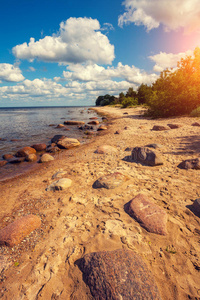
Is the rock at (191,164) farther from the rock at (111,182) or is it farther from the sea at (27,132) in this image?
the sea at (27,132)

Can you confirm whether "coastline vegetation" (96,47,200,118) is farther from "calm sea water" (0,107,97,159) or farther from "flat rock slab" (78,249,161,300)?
"flat rock slab" (78,249,161,300)

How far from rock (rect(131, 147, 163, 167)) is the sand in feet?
1.35

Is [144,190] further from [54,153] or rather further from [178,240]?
[54,153]

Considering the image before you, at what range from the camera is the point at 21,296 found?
2.00m

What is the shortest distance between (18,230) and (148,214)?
110 inches

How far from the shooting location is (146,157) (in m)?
5.80

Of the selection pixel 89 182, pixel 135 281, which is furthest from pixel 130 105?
pixel 135 281

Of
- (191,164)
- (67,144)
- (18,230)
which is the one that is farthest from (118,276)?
(67,144)

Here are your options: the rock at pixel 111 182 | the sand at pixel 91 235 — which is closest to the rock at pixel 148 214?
the sand at pixel 91 235

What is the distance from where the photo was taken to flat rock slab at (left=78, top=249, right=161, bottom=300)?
1.81 m

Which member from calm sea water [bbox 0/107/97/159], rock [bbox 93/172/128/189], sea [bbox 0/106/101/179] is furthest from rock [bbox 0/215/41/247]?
calm sea water [bbox 0/107/97/159]

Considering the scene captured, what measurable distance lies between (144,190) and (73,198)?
211 centimetres

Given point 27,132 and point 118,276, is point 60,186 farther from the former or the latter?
point 27,132

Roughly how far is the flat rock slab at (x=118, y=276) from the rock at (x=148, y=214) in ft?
2.55
